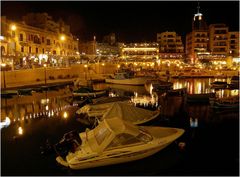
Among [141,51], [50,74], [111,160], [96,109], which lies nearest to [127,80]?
[50,74]

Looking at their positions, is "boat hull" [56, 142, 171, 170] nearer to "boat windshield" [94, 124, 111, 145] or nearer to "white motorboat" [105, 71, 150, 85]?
"boat windshield" [94, 124, 111, 145]

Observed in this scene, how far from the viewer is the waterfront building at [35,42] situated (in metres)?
50.7

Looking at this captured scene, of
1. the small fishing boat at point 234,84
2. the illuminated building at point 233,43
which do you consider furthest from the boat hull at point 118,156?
the illuminated building at point 233,43

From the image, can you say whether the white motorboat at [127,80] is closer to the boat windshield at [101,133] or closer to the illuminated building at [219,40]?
the boat windshield at [101,133]

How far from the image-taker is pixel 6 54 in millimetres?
49031

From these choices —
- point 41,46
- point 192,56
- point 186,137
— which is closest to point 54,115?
point 186,137

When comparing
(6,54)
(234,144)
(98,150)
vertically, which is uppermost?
(6,54)

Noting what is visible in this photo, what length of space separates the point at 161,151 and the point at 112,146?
3.23 meters

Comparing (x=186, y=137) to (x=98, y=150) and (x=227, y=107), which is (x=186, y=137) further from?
(x=227, y=107)

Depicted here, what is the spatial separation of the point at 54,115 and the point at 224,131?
49.1ft

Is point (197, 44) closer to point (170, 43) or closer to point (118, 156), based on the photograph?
point (170, 43)

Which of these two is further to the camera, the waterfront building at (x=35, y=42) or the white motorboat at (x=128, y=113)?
the waterfront building at (x=35, y=42)

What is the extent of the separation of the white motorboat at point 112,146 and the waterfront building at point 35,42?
3664 centimetres

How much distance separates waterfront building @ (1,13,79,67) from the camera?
50.7 metres
